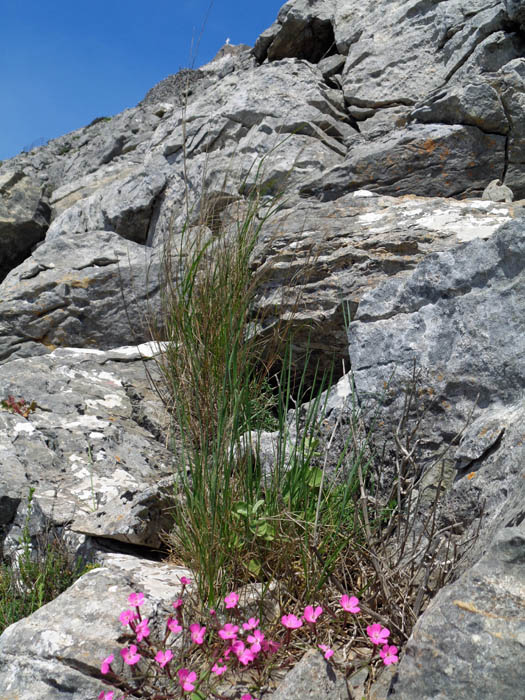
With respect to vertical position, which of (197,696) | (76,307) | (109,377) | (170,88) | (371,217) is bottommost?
(197,696)

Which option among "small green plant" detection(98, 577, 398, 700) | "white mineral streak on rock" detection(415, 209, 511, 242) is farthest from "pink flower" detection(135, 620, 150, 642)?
"white mineral streak on rock" detection(415, 209, 511, 242)

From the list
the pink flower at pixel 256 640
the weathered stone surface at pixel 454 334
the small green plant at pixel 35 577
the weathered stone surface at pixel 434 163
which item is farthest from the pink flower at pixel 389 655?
the weathered stone surface at pixel 434 163

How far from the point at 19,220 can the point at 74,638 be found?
777 centimetres

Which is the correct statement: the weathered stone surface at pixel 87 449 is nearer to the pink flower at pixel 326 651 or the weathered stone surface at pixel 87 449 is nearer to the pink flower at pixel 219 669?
the pink flower at pixel 219 669

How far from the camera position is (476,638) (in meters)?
1.21

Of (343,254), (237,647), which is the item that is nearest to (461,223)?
(343,254)

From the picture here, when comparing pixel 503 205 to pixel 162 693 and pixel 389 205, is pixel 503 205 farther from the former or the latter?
pixel 162 693

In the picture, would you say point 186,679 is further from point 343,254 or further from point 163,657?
point 343,254

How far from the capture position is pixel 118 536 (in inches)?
98.7

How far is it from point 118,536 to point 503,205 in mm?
3288

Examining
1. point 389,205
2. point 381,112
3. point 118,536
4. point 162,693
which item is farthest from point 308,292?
point 381,112

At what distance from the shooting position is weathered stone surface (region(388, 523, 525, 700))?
1169 millimetres

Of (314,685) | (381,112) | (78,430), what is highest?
(381,112)

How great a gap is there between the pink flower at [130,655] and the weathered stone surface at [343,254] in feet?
7.47
